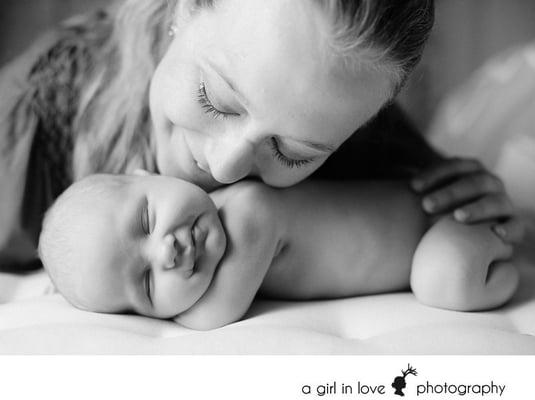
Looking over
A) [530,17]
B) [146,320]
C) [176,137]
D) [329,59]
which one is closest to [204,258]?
[146,320]

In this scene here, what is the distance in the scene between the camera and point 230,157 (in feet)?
3.07

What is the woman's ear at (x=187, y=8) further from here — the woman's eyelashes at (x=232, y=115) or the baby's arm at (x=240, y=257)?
the baby's arm at (x=240, y=257)

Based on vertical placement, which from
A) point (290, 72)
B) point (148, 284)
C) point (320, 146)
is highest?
point (290, 72)

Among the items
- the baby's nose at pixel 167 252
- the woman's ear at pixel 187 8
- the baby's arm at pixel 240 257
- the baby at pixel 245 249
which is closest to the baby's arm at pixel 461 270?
the baby at pixel 245 249

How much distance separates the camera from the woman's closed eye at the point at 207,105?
95 cm

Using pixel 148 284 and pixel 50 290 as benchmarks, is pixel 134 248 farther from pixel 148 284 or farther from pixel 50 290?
pixel 50 290

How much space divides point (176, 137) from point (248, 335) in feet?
1.29

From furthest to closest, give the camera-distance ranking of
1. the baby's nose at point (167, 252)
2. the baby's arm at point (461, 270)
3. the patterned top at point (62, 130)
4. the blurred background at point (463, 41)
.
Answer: the blurred background at point (463, 41) → the patterned top at point (62, 130) → the baby's arm at point (461, 270) → the baby's nose at point (167, 252)

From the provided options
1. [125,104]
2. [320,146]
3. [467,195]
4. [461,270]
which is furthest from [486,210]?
[125,104]

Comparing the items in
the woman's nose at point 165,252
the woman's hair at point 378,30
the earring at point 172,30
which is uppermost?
the woman's hair at point 378,30

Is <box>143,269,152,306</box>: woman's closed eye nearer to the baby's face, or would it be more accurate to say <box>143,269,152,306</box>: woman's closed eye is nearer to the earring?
the baby's face

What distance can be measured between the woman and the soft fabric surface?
0.69 feet

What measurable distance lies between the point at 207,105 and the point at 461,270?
0.47 meters
